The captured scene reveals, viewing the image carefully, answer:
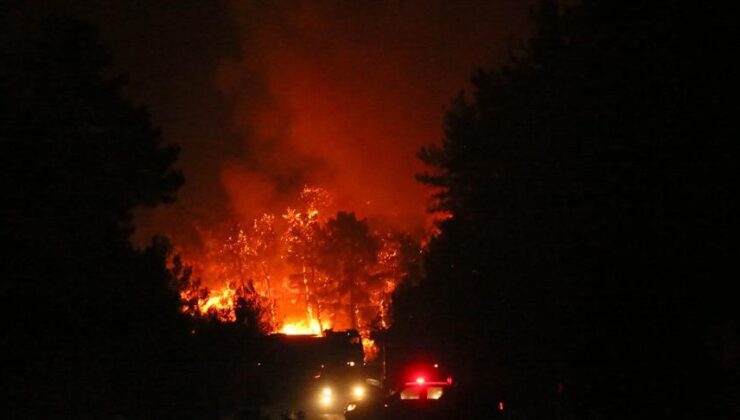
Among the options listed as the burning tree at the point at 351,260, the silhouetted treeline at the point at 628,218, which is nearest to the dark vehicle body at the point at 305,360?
the silhouetted treeline at the point at 628,218

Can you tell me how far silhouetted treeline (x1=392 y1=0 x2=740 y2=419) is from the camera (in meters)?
16.8

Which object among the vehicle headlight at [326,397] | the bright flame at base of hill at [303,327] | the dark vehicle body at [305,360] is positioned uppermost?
the bright flame at base of hill at [303,327]

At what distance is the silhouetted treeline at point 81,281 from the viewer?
58.0 ft

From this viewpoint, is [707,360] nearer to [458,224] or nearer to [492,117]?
[492,117]

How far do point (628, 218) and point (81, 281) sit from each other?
1103 centimetres

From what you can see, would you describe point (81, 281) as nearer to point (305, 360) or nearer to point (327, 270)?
point (305, 360)

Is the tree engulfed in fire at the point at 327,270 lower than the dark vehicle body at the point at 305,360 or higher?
higher

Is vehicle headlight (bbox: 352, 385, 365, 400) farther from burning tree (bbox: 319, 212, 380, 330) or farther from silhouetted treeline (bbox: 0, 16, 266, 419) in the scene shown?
burning tree (bbox: 319, 212, 380, 330)

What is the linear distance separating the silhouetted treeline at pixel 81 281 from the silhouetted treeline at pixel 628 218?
5916mm

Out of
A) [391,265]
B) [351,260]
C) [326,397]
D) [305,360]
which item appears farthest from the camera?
[391,265]

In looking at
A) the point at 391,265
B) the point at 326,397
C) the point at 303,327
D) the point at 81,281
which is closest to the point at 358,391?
the point at 326,397

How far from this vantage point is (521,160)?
2727 centimetres

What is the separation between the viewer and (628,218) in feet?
60.5

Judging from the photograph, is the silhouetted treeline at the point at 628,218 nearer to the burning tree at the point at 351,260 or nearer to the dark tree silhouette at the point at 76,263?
the dark tree silhouette at the point at 76,263
